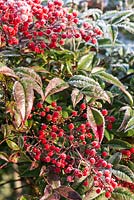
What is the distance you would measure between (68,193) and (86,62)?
458 millimetres

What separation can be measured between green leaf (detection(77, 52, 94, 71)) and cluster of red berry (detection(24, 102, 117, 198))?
19 cm

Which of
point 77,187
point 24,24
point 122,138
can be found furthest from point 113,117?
point 24,24

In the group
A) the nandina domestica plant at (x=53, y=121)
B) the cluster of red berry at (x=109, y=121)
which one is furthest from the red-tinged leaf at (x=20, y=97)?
the cluster of red berry at (x=109, y=121)

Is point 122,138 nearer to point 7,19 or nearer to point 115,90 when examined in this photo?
point 115,90

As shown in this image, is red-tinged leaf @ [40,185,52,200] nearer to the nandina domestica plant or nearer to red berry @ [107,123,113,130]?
the nandina domestica plant

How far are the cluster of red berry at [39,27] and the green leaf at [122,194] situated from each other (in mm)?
386

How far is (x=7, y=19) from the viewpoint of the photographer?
→ 38.1 inches

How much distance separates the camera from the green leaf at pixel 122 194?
3.14 ft

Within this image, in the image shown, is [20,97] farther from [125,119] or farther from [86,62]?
[86,62]

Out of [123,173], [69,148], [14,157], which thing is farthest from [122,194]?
[14,157]

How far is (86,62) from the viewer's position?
123cm

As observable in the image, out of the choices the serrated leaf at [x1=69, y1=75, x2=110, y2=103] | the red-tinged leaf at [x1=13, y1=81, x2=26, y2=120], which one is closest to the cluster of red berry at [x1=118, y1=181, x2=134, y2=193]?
the serrated leaf at [x1=69, y1=75, x2=110, y2=103]

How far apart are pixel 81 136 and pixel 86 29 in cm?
31

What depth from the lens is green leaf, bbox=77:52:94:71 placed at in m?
1.22
